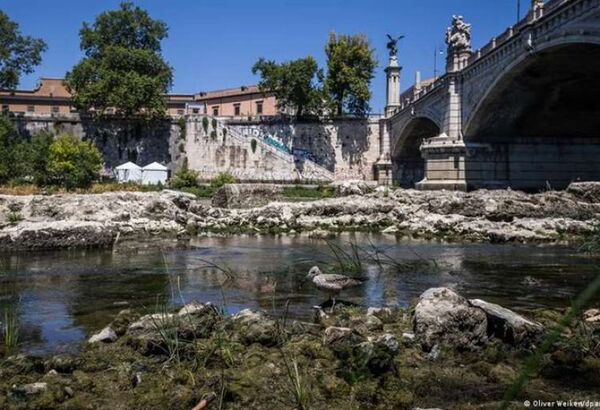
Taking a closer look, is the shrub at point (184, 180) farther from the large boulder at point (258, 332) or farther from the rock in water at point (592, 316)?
the rock in water at point (592, 316)

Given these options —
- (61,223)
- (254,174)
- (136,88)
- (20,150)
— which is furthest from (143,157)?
(61,223)

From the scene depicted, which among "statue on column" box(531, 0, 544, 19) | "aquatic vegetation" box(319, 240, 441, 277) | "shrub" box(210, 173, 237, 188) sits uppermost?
"statue on column" box(531, 0, 544, 19)

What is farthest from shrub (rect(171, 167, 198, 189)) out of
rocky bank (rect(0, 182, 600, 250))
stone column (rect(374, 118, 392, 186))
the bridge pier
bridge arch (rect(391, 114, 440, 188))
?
the bridge pier

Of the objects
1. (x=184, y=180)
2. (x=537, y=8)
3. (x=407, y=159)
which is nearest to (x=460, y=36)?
(x=537, y=8)

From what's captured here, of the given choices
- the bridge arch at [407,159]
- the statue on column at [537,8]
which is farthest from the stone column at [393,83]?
the statue on column at [537,8]

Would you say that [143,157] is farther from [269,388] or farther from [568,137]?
[269,388]

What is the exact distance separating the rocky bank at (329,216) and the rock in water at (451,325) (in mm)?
15005

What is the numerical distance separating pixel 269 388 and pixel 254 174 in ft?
170

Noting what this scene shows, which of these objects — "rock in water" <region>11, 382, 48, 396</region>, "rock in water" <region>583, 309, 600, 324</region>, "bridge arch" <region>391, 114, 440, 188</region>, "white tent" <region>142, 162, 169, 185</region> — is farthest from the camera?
"bridge arch" <region>391, 114, 440, 188</region>

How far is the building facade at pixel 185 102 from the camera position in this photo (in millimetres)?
73625

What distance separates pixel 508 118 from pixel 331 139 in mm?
25593

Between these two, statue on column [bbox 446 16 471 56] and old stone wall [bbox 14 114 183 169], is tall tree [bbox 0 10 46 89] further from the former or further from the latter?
statue on column [bbox 446 16 471 56]

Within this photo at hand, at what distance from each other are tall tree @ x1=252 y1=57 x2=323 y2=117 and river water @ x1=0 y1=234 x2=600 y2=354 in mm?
38870

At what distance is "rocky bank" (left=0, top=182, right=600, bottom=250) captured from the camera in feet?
74.3
